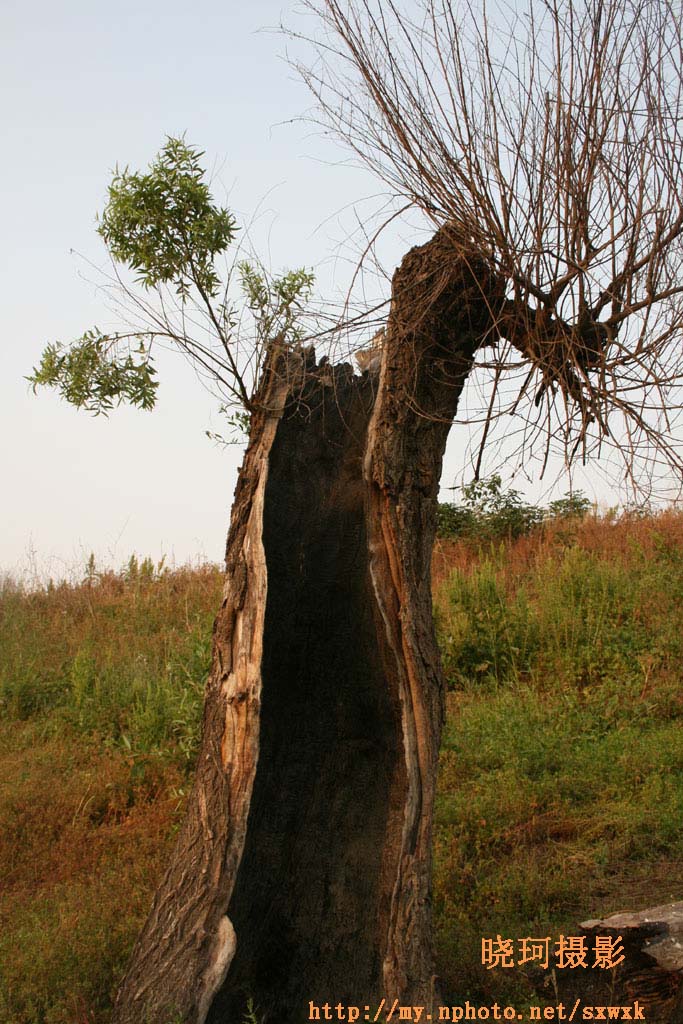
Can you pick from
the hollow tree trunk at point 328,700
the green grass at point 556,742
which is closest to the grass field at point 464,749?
the green grass at point 556,742

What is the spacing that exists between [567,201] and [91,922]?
14.3 feet

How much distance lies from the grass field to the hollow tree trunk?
2.48 ft

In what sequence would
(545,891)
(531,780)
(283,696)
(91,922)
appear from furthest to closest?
(531,780)
(545,891)
(91,922)
(283,696)

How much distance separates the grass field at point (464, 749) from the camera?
197 inches

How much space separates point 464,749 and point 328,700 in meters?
3.42

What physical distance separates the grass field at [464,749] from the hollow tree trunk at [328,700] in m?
0.76

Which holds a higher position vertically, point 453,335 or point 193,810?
point 453,335

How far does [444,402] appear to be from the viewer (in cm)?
439

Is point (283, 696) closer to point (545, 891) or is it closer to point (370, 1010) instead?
point (370, 1010)

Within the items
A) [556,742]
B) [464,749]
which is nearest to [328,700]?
[464,749]

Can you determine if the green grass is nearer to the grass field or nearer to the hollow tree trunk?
the grass field

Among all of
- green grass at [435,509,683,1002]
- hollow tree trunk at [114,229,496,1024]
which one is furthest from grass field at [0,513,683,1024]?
hollow tree trunk at [114,229,496,1024]

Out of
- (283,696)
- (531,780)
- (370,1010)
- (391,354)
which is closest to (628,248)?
(391,354)

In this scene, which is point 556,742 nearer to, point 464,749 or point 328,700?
point 464,749
